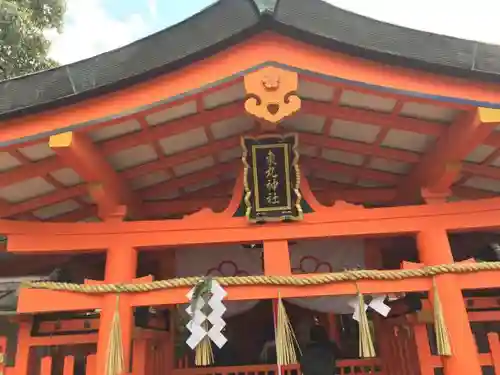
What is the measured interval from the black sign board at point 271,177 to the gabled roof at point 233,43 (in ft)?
3.11

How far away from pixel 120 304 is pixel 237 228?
112 cm

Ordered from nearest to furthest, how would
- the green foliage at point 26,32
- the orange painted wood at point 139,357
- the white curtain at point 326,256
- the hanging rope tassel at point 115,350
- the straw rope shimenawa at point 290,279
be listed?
1. the hanging rope tassel at point 115,350
2. the straw rope shimenawa at point 290,279
3. the orange painted wood at point 139,357
4. the white curtain at point 326,256
5. the green foliage at point 26,32

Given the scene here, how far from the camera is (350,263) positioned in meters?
5.14

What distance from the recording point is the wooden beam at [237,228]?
385cm

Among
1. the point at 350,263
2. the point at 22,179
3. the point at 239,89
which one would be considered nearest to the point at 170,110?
the point at 239,89

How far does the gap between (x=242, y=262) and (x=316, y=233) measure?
1.52 m

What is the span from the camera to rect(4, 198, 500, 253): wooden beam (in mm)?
3848

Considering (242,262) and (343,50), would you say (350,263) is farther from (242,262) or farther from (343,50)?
(343,50)

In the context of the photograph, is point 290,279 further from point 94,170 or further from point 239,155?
point 94,170

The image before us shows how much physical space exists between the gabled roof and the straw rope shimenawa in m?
1.44

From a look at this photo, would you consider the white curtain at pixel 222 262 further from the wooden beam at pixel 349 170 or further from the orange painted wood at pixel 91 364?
the orange painted wood at pixel 91 364

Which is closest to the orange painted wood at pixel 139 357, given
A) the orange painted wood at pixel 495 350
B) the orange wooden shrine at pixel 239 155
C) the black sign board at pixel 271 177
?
the orange wooden shrine at pixel 239 155

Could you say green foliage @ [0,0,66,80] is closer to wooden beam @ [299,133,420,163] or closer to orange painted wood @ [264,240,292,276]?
wooden beam @ [299,133,420,163]

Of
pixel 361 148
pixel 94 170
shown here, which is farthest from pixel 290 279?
pixel 94 170
